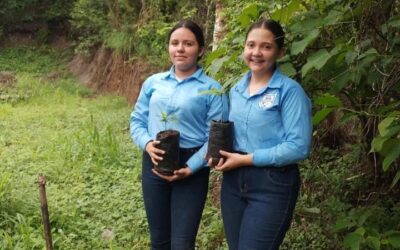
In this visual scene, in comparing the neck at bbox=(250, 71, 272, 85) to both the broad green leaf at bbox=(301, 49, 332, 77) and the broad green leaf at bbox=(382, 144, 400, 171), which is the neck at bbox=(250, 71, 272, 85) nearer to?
the broad green leaf at bbox=(301, 49, 332, 77)

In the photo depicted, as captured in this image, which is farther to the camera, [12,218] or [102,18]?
[102,18]

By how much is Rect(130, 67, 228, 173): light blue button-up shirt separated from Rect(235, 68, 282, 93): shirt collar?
18cm

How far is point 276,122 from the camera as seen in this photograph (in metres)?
1.98

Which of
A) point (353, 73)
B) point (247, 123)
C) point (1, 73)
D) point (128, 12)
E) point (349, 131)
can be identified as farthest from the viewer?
point (1, 73)

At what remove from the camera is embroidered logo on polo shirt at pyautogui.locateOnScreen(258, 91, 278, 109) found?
6.48 feet

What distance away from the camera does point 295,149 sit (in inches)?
76.0

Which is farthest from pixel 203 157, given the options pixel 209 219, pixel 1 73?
pixel 1 73

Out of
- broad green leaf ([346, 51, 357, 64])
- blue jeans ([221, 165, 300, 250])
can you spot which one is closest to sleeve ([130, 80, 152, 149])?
blue jeans ([221, 165, 300, 250])

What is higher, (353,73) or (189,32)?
(189,32)

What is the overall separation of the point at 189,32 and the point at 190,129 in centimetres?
44

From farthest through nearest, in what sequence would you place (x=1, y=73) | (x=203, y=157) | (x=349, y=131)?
(x=1, y=73) < (x=349, y=131) < (x=203, y=157)

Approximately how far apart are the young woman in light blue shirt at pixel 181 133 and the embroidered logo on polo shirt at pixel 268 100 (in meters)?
0.33

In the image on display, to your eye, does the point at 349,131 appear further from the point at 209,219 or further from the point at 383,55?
the point at 383,55

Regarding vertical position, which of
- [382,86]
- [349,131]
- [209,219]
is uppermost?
[382,86]
